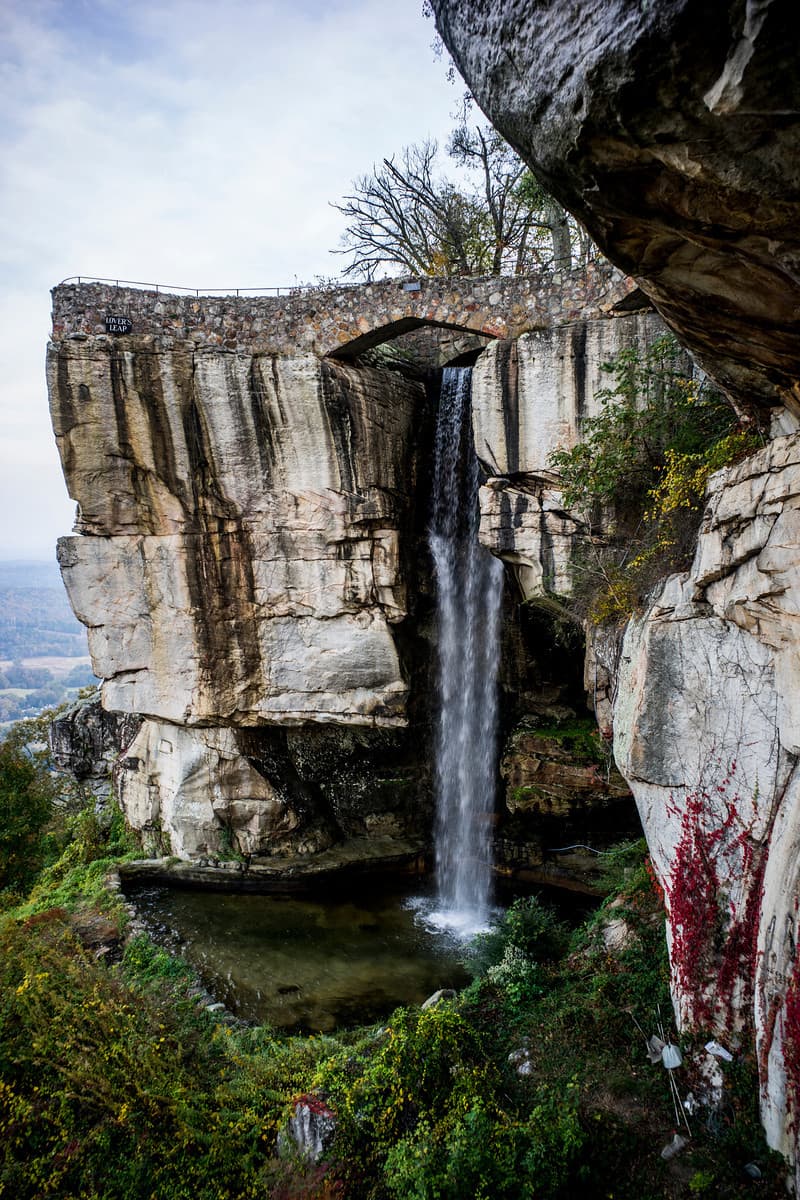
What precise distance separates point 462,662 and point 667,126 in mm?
10800

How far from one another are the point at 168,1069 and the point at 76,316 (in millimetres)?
11109

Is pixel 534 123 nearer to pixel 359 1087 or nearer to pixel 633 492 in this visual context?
pixel 633 492

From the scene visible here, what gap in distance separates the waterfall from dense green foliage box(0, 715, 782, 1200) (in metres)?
4.67

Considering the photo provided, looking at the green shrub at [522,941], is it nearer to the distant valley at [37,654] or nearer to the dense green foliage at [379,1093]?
the dense green foliage at [379,1093]

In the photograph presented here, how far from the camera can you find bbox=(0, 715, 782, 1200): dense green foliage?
495cm

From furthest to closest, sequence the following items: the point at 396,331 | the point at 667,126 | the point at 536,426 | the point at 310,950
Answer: the point at 396,331, the point at 310,950, the point at 536,426, the point at 667,126

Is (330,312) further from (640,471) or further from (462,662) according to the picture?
(462,662)

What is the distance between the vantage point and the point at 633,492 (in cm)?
898

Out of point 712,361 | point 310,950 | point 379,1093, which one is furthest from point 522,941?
point 712,361

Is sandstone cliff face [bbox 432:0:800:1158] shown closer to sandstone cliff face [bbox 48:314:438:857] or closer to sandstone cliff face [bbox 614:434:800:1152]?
sandstone cliff face [bbox 614:434:800:1152]

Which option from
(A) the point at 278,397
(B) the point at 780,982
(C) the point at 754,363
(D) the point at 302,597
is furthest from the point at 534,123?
(D) the point at 302,597

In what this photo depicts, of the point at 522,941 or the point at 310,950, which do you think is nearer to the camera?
the point at 522,941

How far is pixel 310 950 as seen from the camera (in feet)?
34.7

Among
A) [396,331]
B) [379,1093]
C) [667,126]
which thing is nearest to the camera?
[667,126]
